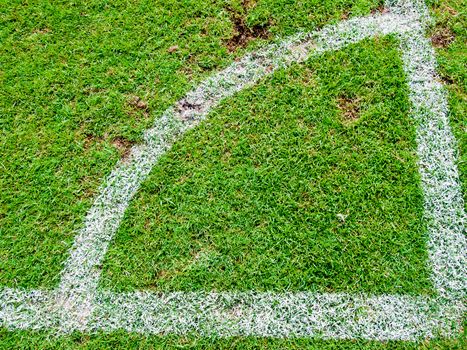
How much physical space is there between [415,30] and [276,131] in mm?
1434

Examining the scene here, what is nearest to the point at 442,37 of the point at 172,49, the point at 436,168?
the point at 436,168

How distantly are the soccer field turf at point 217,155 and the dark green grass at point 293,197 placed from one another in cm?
1

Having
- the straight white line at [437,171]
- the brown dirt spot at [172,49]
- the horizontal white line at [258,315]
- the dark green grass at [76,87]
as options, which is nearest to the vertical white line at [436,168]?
the straight white line at [437,171]

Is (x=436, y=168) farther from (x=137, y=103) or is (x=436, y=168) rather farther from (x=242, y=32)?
(x=137, y=103)

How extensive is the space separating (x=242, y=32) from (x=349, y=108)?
3.52ft

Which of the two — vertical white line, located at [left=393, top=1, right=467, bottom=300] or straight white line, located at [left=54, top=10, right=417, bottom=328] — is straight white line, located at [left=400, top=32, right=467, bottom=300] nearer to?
vertical white line, located at [left=393, top=1, right=467, bottom=300]

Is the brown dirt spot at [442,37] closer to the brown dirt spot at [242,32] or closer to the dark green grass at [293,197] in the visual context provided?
the dark green grass at [293,197]

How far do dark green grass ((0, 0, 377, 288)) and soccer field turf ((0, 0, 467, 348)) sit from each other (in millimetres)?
11

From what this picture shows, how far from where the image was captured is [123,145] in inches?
132

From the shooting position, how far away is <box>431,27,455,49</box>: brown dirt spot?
11.6ft

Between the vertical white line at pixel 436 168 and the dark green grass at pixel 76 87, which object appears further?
the dark green grass at pixel 76 87

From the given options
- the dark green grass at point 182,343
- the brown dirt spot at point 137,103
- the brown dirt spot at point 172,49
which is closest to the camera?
the dark green grass at point 182,343

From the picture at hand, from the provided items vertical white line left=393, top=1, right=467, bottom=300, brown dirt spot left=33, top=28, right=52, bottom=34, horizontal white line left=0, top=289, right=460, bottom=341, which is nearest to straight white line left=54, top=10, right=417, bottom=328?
horizontal white line left=0, top=289, right=460, bottom=341

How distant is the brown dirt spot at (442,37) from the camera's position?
352cm
